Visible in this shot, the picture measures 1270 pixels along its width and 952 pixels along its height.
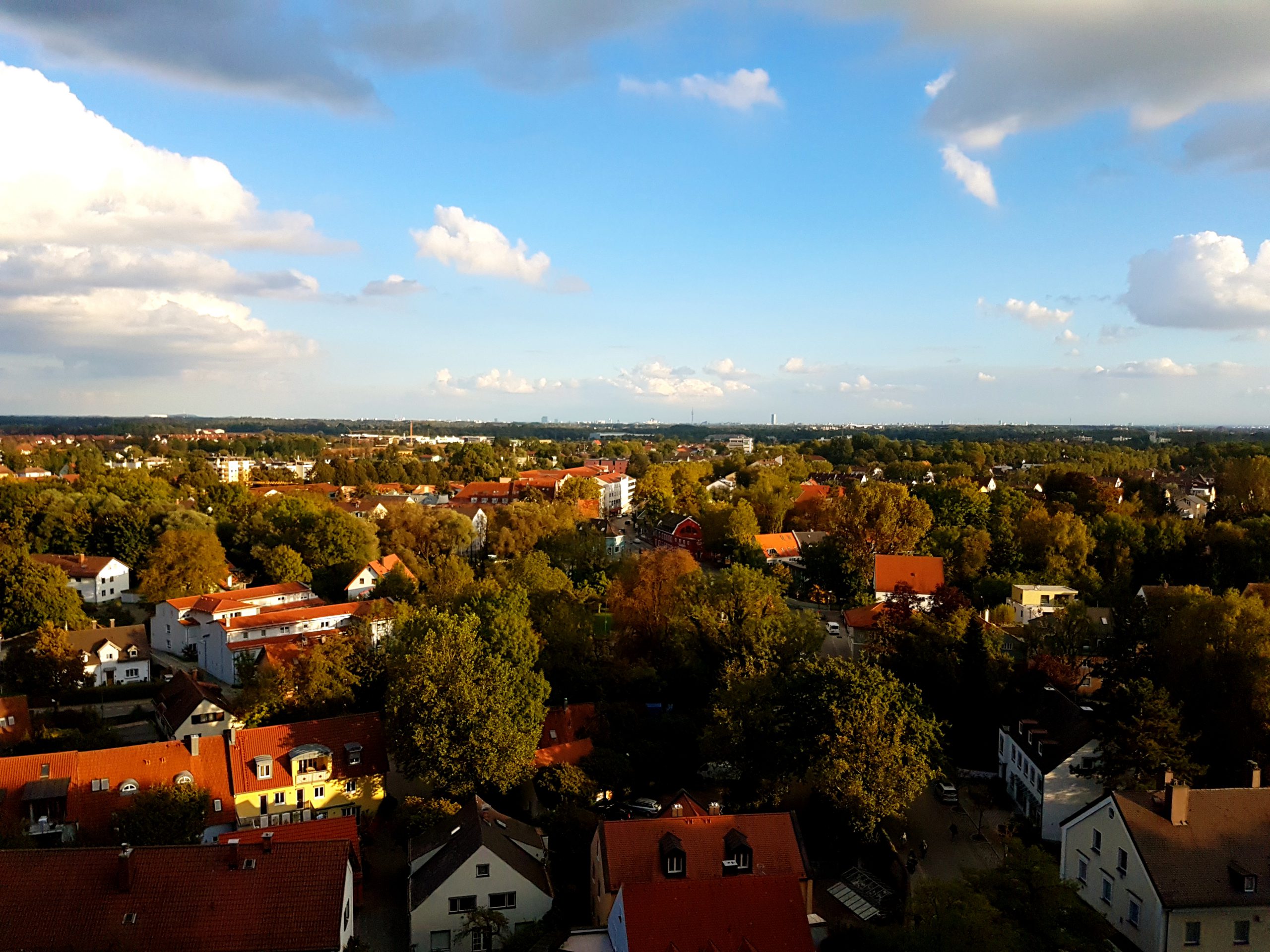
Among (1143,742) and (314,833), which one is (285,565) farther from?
(1143,742)

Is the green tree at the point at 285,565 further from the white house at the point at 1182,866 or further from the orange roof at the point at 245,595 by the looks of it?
the white house at the point at 1182,866

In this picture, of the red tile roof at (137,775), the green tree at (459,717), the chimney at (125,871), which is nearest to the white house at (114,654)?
the red tile roof at (137,775)

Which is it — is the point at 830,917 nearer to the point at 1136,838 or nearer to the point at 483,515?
the point at 1136,838

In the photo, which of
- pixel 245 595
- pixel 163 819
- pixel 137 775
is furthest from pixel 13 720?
pixel 245 595

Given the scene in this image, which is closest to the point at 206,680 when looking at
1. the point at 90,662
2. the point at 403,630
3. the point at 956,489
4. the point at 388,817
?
the point at 90,662

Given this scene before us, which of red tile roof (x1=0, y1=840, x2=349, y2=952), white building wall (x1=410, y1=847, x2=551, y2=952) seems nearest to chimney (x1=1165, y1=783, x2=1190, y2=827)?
white building wall (x1=410, y1=847, x2=551, y2=952)

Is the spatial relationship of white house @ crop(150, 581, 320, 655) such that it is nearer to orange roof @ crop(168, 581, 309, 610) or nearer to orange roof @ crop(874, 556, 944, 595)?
orange roof @ crop(168, 581, 309, 610)
